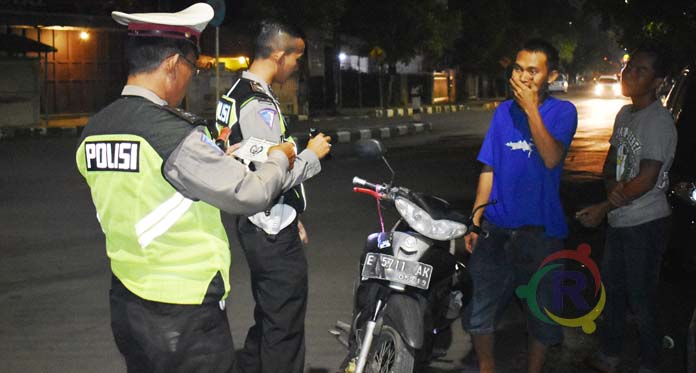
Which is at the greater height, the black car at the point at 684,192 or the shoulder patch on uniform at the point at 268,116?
the shoulder patch on uniform at the point at 268,116

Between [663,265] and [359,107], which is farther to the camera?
[359,107]

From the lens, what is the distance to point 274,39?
430 cm

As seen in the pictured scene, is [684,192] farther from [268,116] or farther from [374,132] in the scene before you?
[374,132]

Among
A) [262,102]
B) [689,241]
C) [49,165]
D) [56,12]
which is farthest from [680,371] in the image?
[56,12]

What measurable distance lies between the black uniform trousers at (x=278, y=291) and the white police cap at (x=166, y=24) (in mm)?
1416

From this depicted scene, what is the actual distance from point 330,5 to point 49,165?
1885 centimetres

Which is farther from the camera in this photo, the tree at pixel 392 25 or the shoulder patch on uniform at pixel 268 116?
the tree at pixel 392 25

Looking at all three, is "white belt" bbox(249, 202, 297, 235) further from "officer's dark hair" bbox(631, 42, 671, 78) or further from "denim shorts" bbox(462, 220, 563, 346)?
"officer's dark hair" bbox(631, 42, 671, 78)

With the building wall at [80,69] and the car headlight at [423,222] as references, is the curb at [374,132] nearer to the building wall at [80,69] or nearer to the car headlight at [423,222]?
the building wall at [80,69]

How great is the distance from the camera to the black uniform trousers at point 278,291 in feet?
13.6

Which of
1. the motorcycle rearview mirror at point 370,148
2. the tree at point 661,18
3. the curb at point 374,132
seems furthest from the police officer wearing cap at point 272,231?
the curb at point 374,132

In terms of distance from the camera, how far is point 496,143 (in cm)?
454

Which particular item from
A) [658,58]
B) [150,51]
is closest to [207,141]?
[150,51]

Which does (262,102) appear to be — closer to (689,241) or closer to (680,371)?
(680,371)
